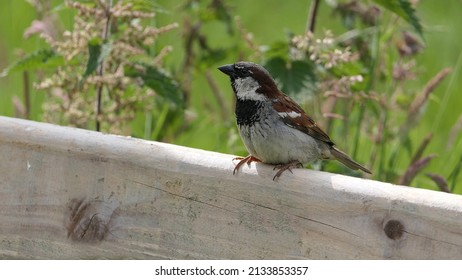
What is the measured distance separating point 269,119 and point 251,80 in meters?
0.14

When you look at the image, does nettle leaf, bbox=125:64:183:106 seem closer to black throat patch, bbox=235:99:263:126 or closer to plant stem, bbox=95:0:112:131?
plant stem, bbox=95:0:112:131

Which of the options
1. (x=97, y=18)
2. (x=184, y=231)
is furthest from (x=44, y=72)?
(x=184, y=231)

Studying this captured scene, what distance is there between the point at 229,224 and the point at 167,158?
0.80ft

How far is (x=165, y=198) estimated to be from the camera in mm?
2461

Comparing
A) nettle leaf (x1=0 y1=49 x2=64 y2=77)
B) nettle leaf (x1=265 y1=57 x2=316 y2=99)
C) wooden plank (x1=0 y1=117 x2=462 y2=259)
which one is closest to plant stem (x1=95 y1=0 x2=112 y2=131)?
nettle leaf (x1=0 y1=49 x2=64 y2=77)

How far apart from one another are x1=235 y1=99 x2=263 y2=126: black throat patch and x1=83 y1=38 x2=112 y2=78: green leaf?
18.0 inches

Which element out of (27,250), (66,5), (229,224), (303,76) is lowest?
(27,250)

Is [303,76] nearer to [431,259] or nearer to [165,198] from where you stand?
[165,198]

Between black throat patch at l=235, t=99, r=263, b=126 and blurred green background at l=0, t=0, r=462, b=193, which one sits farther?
blurred green background at l=0, t=0, r=462, b=193

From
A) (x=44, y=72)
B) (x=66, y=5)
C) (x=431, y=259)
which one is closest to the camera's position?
(x=431, y=259)

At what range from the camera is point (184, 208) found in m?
2.44

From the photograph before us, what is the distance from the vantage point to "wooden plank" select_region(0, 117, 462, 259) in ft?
7.19

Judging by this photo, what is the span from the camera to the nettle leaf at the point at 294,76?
330 cm

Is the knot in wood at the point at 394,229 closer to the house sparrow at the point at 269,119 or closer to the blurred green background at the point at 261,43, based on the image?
the house sparrow at the point at 269,119
